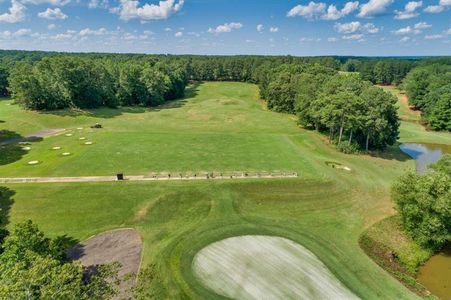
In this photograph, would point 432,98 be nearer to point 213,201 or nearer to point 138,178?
point 213,201

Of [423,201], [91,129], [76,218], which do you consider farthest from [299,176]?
[91,129]

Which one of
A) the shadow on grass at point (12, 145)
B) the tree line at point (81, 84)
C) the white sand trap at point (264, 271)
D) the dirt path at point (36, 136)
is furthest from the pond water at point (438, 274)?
the tree line at point (81, 84)

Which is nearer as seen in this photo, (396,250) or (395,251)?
(395,251)

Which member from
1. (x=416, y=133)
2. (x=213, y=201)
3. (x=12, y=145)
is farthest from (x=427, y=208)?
(x=12, y=145)

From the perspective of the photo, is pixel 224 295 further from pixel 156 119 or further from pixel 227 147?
pixel 156 119

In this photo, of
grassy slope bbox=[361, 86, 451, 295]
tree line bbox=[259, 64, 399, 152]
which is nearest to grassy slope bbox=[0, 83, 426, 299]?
grassy slope bbox=[361, 86, 451, 295]

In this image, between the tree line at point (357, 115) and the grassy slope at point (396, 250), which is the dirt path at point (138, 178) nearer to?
the grassy slope at point (396, 250)

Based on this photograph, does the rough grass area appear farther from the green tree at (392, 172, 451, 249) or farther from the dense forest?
the dense forest
